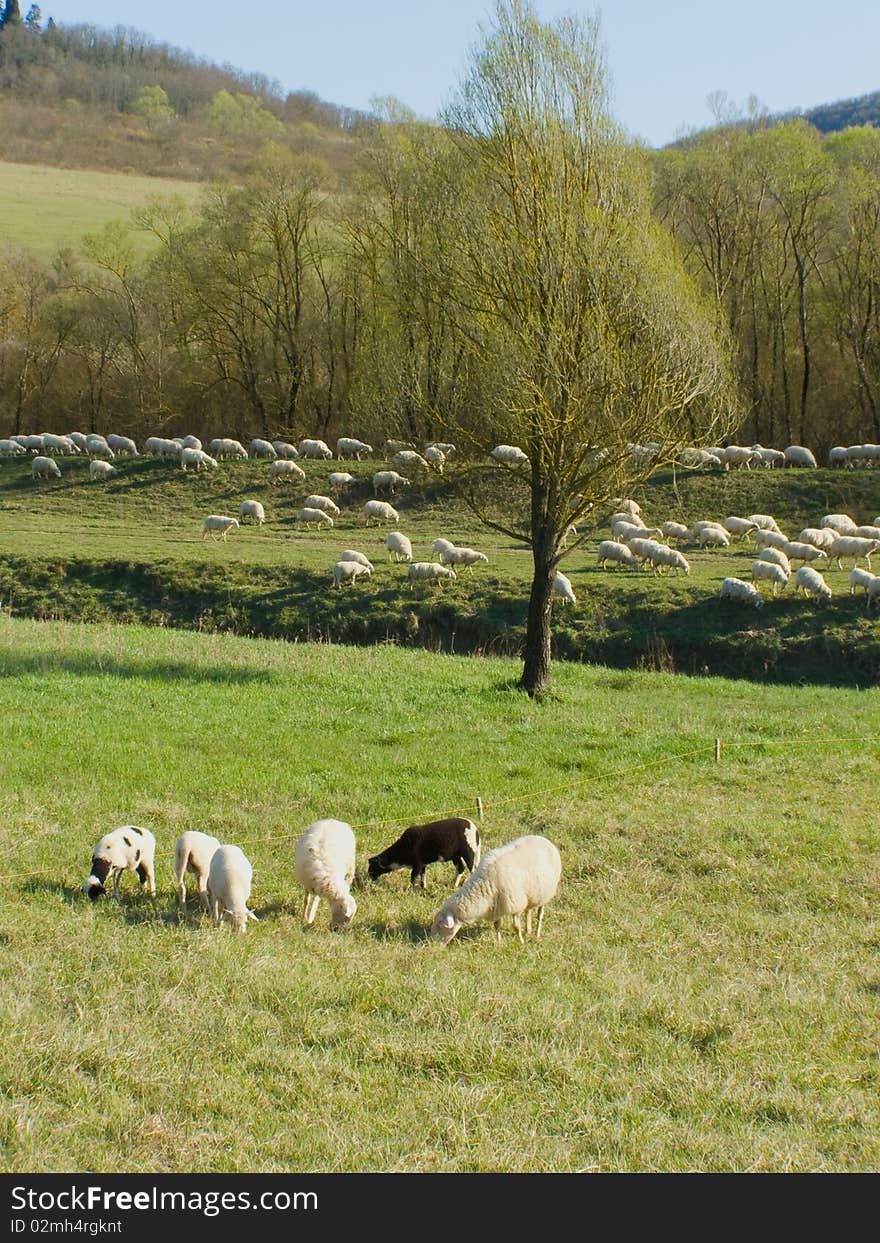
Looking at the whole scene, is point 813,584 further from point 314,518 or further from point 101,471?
point 101,471

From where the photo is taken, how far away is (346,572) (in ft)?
95.9

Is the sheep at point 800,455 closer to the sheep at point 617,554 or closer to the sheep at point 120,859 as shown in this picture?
the sheep at point 617,554

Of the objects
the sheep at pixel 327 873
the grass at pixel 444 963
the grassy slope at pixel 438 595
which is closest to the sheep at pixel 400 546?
the grassy slope at pixel 438 595

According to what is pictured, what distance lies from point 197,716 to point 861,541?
67.1 ft

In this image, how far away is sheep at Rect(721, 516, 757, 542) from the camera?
117 feet

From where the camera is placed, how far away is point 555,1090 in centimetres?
604

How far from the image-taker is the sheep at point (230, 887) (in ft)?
28.3

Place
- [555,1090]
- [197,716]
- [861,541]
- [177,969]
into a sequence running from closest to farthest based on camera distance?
[555,1090] → [177,969] → [197,716] → [861,541]

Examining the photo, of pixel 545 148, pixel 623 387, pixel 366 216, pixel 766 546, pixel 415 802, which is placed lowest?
pixel 415 802

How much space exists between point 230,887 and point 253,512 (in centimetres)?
3232

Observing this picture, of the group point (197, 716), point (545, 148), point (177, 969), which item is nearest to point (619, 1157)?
point (177, 969)

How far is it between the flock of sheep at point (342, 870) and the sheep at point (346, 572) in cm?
1946

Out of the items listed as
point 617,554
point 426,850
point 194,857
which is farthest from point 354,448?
point 194,857

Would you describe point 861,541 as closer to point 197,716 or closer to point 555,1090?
point 197,716
